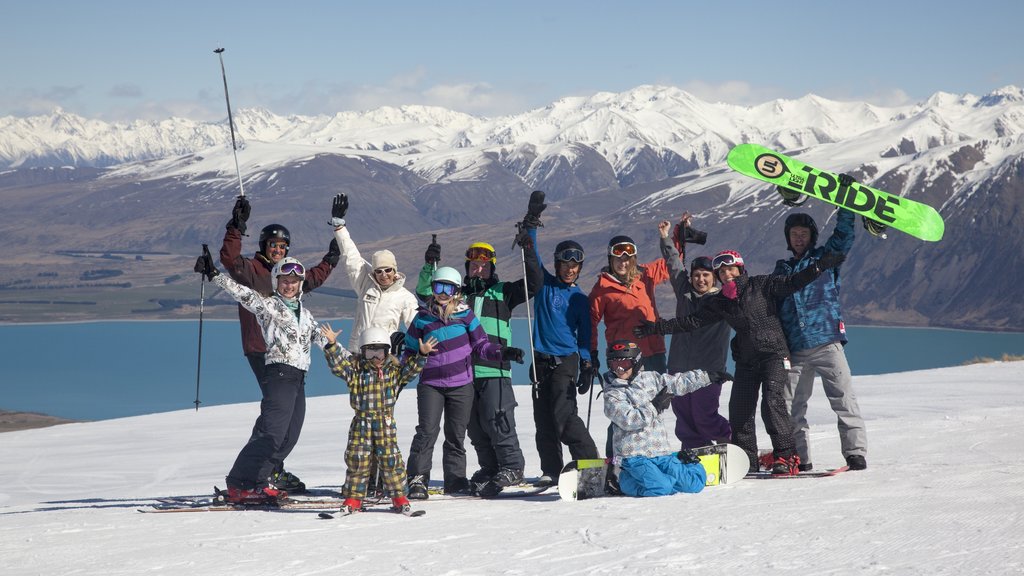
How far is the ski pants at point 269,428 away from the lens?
7.81 meters

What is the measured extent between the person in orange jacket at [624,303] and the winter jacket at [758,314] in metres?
0.35

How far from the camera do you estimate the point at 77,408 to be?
310 ft

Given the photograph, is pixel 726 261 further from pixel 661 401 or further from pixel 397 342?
pixel 397 342

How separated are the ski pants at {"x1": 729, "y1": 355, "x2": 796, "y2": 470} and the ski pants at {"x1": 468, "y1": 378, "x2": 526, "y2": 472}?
1.74 m

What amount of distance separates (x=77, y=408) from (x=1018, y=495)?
3845 inches

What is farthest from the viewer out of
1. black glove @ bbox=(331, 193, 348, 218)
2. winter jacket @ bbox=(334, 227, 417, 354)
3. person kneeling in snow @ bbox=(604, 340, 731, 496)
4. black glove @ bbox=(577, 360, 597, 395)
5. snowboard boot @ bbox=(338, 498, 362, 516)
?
black glove @ bbox=(331, 193, 348, 218)

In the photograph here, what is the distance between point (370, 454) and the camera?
7434mm

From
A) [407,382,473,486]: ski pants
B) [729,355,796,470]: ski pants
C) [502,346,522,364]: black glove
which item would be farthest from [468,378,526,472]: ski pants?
[729,355,796,470]: ski pants

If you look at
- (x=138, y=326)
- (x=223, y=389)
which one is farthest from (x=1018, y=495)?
(x=138, y=326)

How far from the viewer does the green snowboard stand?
8883mm

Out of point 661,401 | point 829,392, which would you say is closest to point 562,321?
point 661,401

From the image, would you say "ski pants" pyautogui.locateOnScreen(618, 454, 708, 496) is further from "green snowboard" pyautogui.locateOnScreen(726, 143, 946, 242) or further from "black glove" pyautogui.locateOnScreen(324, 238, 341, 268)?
"black glove" pyautogui.locateOnScreen(324, 238, 341, 268)

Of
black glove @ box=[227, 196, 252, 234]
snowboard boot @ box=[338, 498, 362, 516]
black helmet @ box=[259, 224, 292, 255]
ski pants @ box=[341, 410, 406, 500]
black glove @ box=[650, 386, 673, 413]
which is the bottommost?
snowboard boot @ box=[338, 498, 362, 516]

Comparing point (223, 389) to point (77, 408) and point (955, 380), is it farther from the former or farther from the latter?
point (955, 380)
